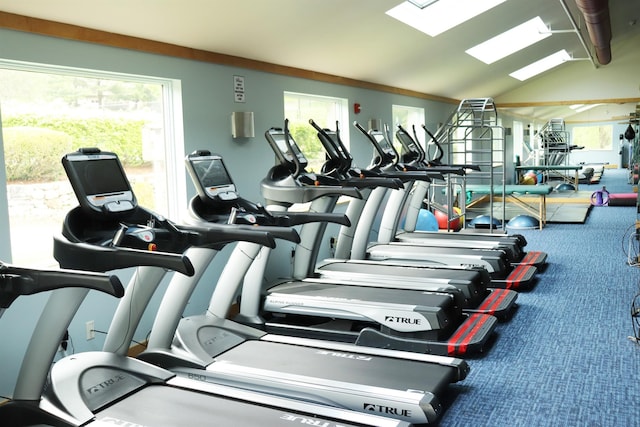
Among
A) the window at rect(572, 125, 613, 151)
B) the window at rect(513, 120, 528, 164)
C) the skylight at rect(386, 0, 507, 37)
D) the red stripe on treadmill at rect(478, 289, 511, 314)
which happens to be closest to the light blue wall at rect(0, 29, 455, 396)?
the skylight at rect(386, 0, 507, 37)

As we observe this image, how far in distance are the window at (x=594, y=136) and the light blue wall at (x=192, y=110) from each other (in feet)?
71.8

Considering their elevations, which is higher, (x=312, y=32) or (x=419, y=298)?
(x=312, y=32)

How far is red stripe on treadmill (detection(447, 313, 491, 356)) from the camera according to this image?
411 centimetres

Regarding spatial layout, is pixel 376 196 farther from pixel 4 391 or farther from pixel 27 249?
pixel 4 391

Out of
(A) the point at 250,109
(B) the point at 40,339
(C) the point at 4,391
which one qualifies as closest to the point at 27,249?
(C) the point at 4,391

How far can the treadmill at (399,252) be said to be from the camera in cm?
596

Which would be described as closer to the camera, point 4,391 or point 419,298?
point 4,391

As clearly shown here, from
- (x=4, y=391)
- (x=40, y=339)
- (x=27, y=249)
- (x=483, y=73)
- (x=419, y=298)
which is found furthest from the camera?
(x=483, y=73)

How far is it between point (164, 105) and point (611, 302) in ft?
13.0

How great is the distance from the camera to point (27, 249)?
3881mm

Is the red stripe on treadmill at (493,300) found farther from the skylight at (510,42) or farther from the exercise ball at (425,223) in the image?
the skylight at (510,42)

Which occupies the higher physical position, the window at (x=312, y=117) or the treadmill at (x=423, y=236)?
the window at (x=312, y=117)

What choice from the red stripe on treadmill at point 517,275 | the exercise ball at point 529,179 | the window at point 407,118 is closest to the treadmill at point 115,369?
the red stripe on treadmill at point 517,275

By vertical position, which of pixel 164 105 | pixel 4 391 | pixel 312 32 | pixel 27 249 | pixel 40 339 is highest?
pixel 312 32
